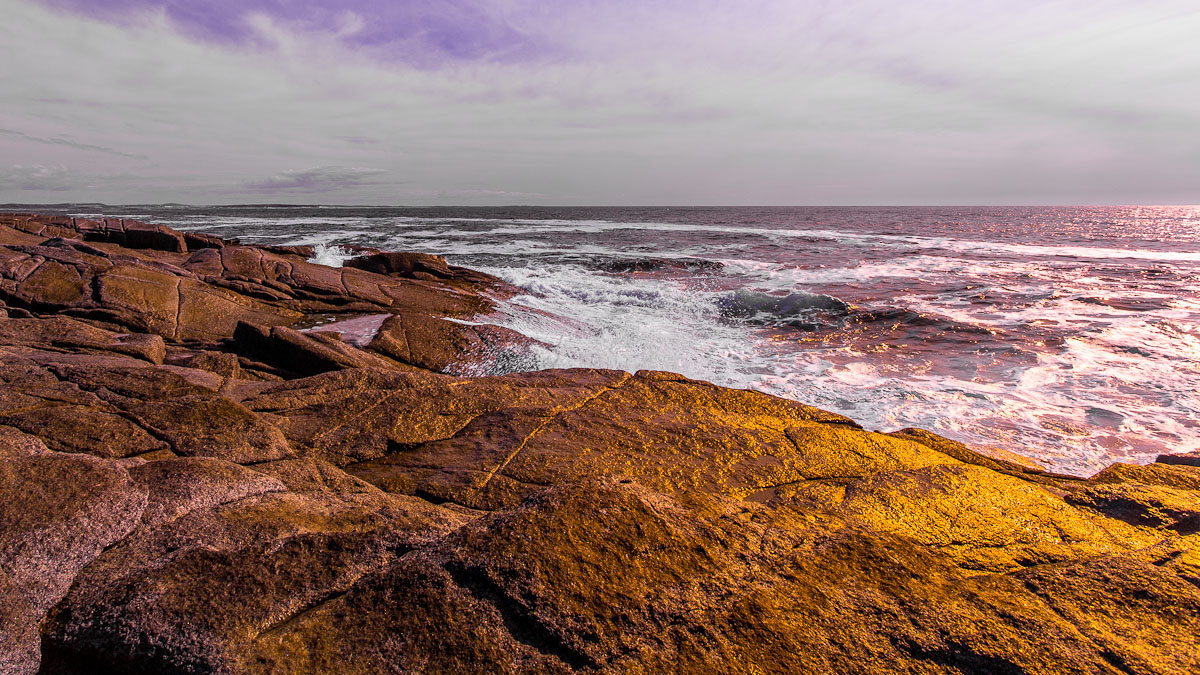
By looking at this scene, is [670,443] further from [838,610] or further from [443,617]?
[443,617]

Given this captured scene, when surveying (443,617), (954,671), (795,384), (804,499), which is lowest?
(795,384)

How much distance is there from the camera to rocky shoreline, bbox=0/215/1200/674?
158 centimetres

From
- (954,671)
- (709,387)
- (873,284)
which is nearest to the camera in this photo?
(954,671)

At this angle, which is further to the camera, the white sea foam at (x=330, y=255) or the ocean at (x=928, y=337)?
the white sea foam at (x=330, y=255)

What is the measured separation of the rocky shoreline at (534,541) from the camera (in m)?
1.58

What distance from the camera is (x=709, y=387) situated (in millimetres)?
Result: 5199

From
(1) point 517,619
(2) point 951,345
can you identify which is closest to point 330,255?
(2) point 951,345

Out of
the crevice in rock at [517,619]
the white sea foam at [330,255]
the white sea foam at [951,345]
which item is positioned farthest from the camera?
the white sea foam at [330,255]

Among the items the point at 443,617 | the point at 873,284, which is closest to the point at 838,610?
the point at 443,617

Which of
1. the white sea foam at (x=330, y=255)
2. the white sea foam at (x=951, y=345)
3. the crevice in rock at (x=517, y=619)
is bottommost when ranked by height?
the white sea foam at (x=951, y=345)

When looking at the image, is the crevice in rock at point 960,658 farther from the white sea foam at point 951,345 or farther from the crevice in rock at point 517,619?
the white sea foam at point 951,345

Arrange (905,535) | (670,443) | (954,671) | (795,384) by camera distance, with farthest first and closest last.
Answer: (795,384), (670,443), (905,535), (954,671)

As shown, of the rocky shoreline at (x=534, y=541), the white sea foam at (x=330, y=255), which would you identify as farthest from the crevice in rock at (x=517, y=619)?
the white sea foam at (x=330, y=255)

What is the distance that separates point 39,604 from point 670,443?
320cm
